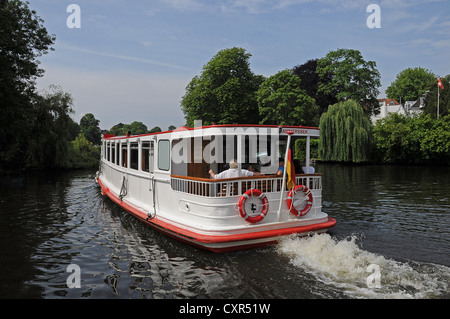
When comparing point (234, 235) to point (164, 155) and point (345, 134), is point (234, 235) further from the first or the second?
point (345, 134)

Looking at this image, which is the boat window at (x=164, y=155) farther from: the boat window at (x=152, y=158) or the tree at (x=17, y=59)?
the tree at (x=17, y=59)

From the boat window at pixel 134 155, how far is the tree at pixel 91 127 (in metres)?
97.0

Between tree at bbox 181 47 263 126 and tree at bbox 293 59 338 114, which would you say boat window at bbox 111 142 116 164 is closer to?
tree at bbox 181 47 263 126

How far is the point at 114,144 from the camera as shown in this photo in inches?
603

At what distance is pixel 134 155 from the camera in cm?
1209

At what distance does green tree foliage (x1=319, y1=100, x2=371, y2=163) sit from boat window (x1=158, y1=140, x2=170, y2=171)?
112 feet

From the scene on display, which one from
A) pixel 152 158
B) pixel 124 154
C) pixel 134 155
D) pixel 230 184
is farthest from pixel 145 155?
pixel 230 184

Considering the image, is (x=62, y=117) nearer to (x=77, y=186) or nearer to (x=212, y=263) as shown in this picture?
(x=77, y=186)

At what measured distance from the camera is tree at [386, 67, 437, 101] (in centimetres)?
8425

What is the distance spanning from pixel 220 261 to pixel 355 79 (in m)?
48.1

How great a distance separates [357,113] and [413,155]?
988 cm

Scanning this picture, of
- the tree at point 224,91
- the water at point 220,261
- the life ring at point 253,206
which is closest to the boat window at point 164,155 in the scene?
A: the water at point 220,261
